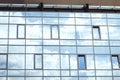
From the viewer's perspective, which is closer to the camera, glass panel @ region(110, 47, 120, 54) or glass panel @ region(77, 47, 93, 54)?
glass panel @ region(77, 47, 93, 54)

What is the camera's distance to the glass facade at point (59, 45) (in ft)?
104

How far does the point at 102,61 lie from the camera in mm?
32375

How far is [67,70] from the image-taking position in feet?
104

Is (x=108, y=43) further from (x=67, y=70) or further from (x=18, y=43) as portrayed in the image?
(x=18, y=43)

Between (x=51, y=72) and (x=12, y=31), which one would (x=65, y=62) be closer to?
(x=51, y=72)

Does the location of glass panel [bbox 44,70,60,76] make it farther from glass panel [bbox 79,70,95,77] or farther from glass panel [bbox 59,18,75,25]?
glass panel [bbox 59,18,75,25]

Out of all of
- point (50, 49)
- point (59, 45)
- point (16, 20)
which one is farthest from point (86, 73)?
point (16, 20)

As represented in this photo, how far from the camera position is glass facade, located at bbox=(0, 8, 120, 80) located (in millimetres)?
31656

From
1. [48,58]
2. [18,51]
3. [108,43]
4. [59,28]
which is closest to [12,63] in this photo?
[18,51]

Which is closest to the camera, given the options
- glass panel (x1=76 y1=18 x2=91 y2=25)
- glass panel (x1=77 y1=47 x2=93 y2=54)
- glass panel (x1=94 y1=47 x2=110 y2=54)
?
glass panel (x1=77 y1=47 x2=93 y2=54)

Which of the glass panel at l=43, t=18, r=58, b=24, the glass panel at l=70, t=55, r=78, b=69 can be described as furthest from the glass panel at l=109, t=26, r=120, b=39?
the glass panel at l=43, t=18, r=58, b=24

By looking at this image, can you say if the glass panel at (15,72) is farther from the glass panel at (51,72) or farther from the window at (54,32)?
the window at (54,32)

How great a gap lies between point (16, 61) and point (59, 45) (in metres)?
4.01

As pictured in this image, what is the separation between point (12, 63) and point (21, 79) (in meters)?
1.60
